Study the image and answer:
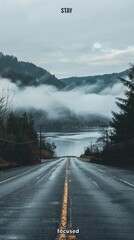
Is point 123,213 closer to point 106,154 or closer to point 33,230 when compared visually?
point 33,230

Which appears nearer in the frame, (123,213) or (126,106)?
(123,213)

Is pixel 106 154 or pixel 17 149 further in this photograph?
pixel 17 149

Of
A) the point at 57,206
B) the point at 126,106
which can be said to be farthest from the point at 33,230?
the point at 126,106

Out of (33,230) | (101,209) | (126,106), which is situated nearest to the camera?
(33,230)

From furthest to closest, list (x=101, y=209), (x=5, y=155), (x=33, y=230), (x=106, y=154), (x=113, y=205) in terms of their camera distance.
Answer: (x=5, y=155) < (x=106, y=154) < (x=113, y=205) < (x=101, y=209) < (x=33, y=230)

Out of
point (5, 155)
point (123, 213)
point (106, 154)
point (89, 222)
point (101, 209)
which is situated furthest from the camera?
point (5, 155)

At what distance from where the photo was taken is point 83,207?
14.3m

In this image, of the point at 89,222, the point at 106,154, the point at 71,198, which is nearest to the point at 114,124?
the point at 106,154

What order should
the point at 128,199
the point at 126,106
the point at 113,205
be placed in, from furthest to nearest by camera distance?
the point at 126,106 < the point at 128,199 < the point at 113,205

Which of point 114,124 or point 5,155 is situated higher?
point 114,124

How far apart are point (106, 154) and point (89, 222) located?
68.8m

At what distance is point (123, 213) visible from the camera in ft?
42.1

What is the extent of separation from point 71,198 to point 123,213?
452 centimetres

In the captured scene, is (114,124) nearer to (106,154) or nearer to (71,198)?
(106,154)
